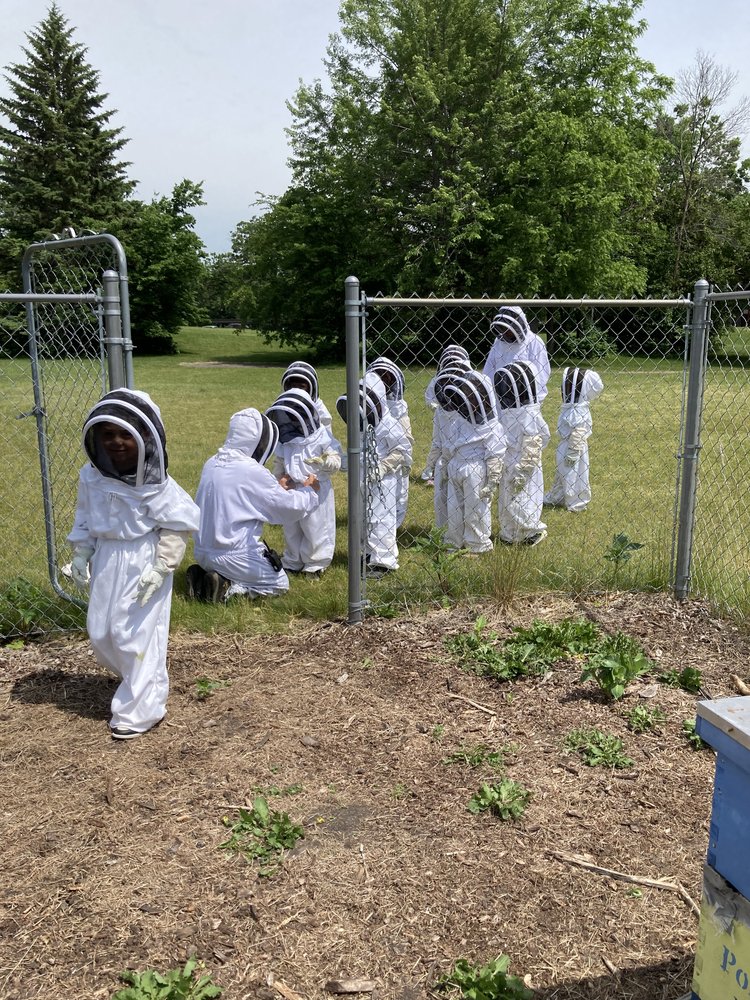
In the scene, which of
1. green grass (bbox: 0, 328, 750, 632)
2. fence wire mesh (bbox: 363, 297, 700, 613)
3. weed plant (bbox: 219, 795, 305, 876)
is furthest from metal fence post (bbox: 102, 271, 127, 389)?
weed plant (bbox: 219, 795, 305, 876)

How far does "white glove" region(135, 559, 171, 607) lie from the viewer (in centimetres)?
400

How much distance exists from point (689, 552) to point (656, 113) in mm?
30850

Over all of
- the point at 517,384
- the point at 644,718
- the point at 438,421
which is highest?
the point at 517,384

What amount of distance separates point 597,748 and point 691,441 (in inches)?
97.9

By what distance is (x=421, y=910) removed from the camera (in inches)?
118

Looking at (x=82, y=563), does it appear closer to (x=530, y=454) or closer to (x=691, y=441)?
(x=691, y=441)

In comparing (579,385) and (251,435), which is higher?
(579,385)

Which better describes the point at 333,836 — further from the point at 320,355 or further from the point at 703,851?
the point at 320,355

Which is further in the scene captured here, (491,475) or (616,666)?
(491,475)

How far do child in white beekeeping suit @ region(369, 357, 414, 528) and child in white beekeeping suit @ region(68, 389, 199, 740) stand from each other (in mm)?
3768

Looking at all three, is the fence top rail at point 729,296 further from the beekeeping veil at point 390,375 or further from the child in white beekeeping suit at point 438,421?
the beekeeping veil at point 390,375

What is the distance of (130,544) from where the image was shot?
411cm

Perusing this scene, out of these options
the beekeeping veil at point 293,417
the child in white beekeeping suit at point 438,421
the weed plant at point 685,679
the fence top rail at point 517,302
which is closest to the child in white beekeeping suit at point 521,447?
the child in white beekeeping suit at point 438,421

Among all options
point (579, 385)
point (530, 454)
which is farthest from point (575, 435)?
point (530, 454)
